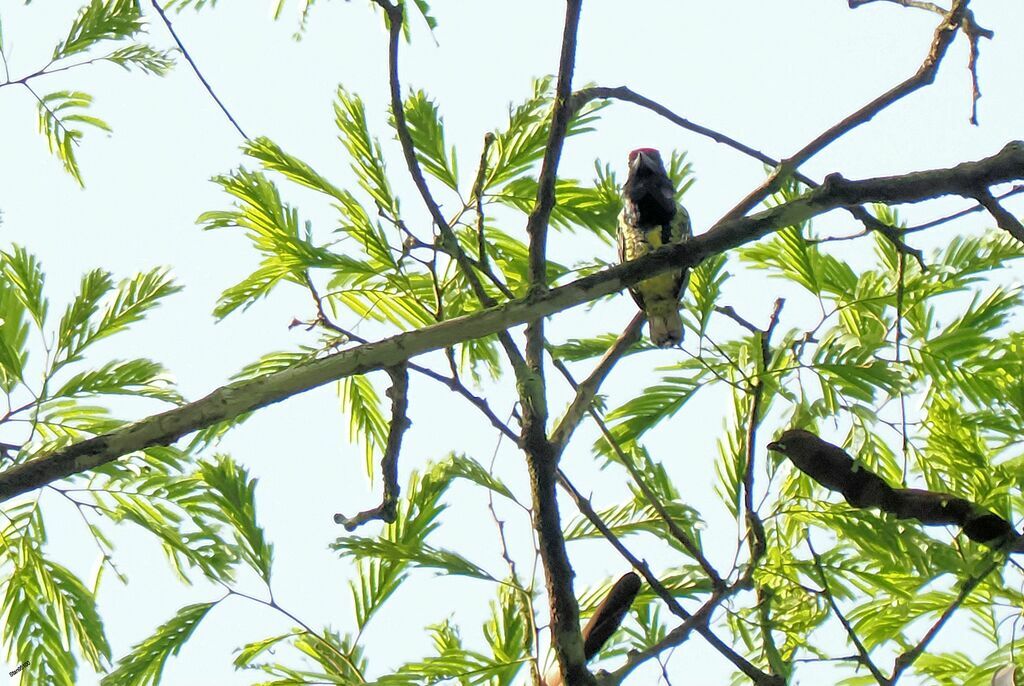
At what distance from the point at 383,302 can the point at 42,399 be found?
768 millimetres

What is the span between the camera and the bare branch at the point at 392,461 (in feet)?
6.74

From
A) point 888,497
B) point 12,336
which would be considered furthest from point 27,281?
point 888,497

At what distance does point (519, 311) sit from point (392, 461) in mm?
389

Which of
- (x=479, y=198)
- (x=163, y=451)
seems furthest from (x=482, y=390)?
(x=163, y=451)

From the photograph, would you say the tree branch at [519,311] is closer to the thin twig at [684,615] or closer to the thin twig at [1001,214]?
the thin twig at [1001,214]

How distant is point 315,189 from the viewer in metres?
2.58

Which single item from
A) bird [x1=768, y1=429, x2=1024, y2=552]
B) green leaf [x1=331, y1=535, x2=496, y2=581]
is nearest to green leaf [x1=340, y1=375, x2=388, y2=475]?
green leaf [x1=331, y1=535, x2=496, y2=581]

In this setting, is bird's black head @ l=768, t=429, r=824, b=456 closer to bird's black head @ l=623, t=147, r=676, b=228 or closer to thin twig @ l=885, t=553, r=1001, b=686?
thin twig @ l=885, t=553, r=1001, b=686

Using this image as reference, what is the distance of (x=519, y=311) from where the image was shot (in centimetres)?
200

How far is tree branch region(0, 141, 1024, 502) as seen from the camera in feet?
5.67

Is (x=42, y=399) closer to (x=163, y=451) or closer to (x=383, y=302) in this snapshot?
(x=163, y=451)

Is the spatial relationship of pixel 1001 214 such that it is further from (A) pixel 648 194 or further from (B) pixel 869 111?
(A) pixel 648 194

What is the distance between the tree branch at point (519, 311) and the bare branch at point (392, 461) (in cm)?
11

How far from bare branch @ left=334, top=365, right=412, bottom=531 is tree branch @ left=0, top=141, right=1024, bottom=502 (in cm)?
11
